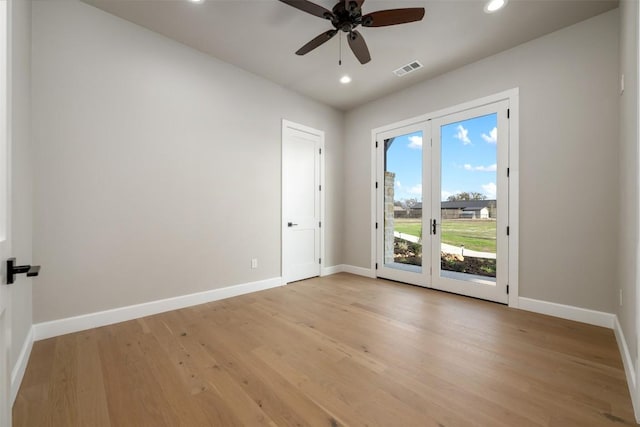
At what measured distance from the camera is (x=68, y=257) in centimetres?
247

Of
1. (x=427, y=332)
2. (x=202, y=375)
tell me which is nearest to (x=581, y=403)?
(x=427, y=332)

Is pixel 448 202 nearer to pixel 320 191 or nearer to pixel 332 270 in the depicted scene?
pixel 320 191

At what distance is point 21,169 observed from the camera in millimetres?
2006

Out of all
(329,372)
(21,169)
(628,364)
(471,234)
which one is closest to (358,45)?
(471,234)

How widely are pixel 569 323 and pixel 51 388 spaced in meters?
4.41

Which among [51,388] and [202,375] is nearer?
[51,388]

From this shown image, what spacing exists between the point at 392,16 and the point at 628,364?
125 inches

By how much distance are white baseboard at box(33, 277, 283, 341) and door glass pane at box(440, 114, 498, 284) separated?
9.43ft

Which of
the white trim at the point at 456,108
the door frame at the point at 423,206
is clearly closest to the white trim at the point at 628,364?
the door frame at the point at 423,206

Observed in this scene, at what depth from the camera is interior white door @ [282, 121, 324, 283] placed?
4.22 meters

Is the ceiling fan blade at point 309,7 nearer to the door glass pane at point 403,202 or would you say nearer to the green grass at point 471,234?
the door glass pane at point 403,202

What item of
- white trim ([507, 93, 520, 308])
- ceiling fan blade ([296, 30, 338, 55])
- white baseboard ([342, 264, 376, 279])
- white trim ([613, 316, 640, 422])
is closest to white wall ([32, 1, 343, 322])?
ceiling fan blade ([296, 30, 338, 55])

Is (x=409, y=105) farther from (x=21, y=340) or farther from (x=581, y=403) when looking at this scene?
(x=21, y=340)

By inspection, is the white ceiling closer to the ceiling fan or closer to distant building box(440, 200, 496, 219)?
the ceiling fan
